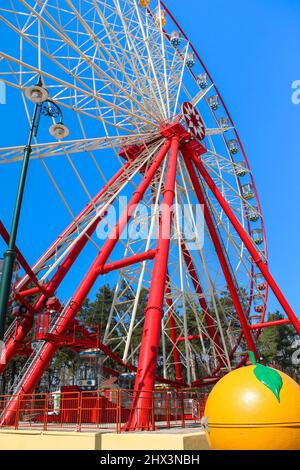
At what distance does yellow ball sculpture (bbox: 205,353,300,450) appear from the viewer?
5.36 metres

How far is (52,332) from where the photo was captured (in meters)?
15.9

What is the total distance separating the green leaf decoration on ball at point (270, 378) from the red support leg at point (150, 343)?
6.76 meters

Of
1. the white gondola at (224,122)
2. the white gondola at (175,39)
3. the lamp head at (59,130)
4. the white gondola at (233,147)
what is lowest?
the lamp head at (59,130)

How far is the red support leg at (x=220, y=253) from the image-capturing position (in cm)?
2294

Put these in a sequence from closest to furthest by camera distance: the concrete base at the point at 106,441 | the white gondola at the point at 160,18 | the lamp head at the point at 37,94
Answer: the concrete base at the point at 106,441 < the lamp head at the point at 37,94 < the white gondola at the point at 160,18

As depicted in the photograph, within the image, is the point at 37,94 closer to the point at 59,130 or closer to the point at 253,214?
the point at 59,130

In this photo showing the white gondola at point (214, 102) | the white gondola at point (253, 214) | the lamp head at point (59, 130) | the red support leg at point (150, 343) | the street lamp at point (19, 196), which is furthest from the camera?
the white gondola at point (214, 102)

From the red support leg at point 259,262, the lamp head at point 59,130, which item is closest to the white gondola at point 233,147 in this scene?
the red support leg at point 259,262

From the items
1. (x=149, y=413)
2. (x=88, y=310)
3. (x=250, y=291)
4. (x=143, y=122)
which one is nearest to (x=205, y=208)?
(x=143, y=122)

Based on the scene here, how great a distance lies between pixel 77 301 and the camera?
16.7 meters

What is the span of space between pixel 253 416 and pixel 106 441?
5.23 m

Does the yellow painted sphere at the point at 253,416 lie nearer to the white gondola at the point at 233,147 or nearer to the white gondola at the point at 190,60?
the white gondola at the point at 190,60

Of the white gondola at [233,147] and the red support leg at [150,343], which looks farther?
the white gondola at [233,147]
